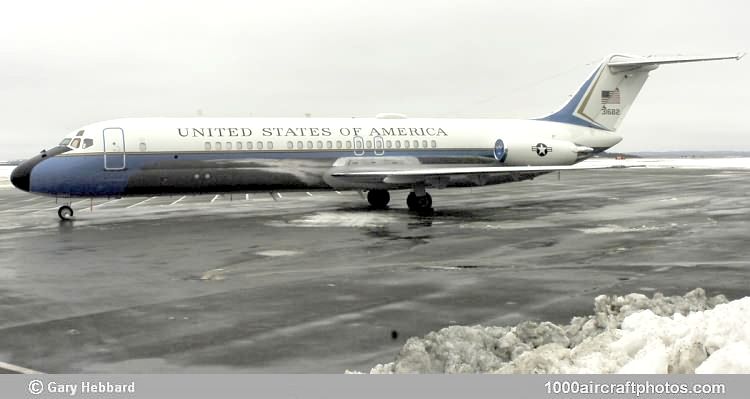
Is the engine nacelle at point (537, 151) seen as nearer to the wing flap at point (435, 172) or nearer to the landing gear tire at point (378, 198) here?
the wing flap at point (435, 172)

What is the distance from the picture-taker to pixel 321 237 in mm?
17078

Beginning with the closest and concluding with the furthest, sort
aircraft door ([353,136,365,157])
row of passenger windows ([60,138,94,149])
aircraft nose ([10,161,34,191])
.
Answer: aircraft nose ([10,161,34,191]) < row of passenger windows ([60,138,94,149]) < aircraft door ([353,136,365,157])

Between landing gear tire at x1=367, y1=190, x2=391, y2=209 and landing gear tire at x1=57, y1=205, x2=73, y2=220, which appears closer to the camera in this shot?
landing gear tire at x1=57, y1=205, x2=73, y2=220

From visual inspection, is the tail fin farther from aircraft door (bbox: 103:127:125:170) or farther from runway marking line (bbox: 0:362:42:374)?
runway marking line (bbox: 0:362:42:374)

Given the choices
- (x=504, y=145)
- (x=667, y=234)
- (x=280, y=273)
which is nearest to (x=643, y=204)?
(x=504, y=145)

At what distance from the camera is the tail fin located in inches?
1117

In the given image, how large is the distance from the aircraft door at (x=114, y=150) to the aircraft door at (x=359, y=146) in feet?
26.2

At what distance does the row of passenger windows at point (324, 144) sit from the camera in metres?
22.4

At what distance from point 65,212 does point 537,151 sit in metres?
17.7

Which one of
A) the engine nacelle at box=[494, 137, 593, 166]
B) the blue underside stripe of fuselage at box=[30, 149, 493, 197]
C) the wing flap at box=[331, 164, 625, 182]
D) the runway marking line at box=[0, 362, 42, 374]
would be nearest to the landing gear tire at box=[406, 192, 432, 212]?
the wing flap at box=[331, 164, 625, 182]

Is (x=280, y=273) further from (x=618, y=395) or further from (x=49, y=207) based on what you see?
(x=49, y=207)

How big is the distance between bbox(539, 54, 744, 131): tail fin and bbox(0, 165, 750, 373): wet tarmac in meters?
7.54

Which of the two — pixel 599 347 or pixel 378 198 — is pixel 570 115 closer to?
pixel 378 198

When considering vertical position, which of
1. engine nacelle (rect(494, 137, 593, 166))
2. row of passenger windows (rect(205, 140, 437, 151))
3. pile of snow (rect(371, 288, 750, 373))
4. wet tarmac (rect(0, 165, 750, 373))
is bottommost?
wet tarmac (rect(0, 165, 750, 373))
